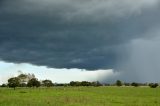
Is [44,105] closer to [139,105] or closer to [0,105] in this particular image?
[0,105]

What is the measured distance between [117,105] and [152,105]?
16.7 ft

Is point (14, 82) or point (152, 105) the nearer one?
point (152, 105)

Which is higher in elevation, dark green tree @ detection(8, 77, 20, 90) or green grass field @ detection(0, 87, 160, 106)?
dark green tree @ detection(8, 77, 20, 90)

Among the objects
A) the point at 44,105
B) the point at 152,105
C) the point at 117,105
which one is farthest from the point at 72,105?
the point at 152,105

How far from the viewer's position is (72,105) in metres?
46.4

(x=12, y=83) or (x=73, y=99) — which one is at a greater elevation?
(x=12, y=83)

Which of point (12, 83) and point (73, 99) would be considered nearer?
point (73, 99)

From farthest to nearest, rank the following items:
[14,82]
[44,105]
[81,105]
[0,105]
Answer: [14,82] < [81,105] < [44,105] < [0,105]

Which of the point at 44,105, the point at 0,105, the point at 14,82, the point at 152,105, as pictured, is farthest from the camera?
the point at 14,82

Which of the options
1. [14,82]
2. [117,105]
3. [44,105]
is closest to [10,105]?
[44,105]

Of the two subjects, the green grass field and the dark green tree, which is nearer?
the green grass field

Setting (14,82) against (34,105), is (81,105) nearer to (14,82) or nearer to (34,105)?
(34,105)

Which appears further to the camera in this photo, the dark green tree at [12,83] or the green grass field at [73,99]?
the dark green tree at [12,83]

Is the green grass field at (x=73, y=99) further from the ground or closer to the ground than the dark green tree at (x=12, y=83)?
closer to the ground
